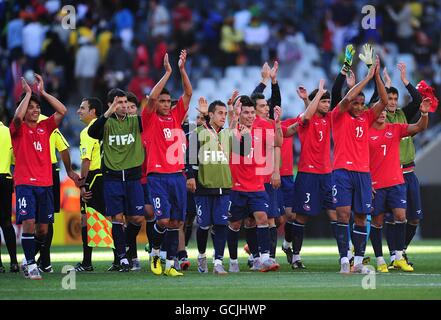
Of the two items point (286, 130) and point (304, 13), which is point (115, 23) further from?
point (286, 130)

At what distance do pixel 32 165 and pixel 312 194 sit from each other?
15.1 feet

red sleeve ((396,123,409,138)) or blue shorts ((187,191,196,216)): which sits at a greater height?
red sleeve ((396,123,409,138))

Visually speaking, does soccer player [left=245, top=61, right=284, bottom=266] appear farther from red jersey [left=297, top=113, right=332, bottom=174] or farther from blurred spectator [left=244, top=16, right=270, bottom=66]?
blurred spectator [left=244, top=16, right=270, bottom=66]

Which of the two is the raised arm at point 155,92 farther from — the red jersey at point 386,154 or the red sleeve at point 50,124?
the red jersey at point 386,154

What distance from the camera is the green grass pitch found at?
13.8 metres

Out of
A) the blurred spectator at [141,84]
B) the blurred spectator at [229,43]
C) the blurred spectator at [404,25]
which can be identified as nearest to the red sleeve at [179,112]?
the blurred spectator at [141,84]

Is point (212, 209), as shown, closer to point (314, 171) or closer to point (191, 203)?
point (191, 203)

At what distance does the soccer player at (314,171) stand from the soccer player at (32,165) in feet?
13.3

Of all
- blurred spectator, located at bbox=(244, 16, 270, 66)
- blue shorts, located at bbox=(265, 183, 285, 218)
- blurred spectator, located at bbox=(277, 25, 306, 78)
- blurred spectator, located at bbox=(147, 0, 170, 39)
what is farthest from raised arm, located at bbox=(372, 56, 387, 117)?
blurred spectator, located at bbox=(147, 0, 170, 39)

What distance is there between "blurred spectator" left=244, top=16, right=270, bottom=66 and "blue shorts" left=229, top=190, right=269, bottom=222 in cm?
1413

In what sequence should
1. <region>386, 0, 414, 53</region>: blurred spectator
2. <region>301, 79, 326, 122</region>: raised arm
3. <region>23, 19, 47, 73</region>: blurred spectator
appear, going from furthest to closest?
<region>386, 0, 414, 53</region>: blurred spectator → <region>23, 19, 47, 73</region>: blurred spectator → <region>301, 79, 326, 122</region>: raised arm

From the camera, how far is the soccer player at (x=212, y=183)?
1738cm

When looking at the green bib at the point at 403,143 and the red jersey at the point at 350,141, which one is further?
the green bib at the point at 403,143

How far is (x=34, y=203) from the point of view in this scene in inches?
658
